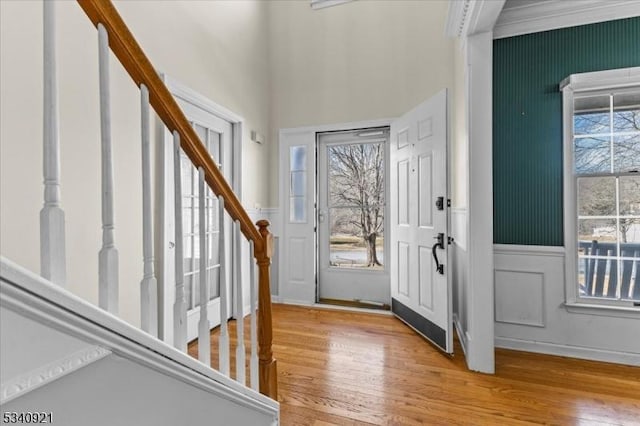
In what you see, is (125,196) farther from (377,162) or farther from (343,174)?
(377,162)

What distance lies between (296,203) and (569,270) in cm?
265

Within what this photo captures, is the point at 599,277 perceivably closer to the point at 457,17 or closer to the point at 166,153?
the point at 457,17

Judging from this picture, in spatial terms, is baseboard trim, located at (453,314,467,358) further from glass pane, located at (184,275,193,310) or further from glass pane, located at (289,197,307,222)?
glass pane, located at (184,275,193,310)

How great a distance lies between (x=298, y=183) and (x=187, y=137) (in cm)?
289

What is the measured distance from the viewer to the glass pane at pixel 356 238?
12.2ft

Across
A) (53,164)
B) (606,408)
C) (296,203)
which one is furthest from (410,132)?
(53,164)

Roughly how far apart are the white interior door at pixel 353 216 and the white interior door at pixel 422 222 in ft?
1.01

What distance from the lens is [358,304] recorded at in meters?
3.71

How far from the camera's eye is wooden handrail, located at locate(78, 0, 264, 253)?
2.27 ft

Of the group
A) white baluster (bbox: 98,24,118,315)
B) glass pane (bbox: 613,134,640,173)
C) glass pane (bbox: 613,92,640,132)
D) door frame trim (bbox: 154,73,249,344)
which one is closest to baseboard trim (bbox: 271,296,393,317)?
door frame trim (bbox: 154,73,249,344)

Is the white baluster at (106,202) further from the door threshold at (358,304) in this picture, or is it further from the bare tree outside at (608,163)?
the door threshold at (358,304)

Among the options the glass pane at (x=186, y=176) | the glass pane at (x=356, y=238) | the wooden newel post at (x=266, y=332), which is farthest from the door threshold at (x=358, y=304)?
the wooden newel post at (x=266, y=332)

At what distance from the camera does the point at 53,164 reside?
57cm

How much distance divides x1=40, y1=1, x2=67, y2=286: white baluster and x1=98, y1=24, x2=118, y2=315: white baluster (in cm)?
10
